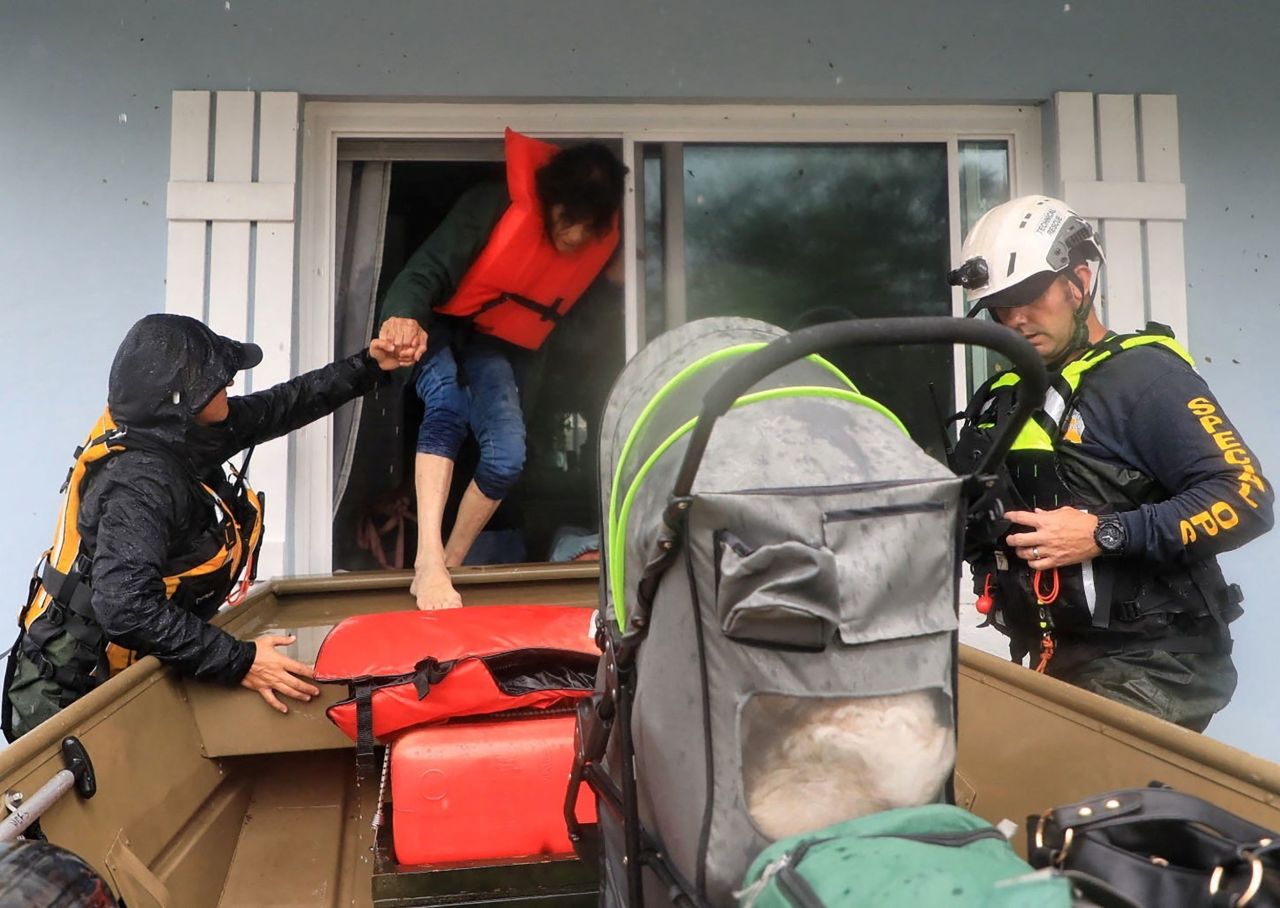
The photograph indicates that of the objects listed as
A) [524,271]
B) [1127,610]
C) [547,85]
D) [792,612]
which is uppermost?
[547,85]

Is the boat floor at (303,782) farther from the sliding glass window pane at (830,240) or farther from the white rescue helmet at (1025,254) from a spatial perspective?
the sliding glass window pane at (830,240)

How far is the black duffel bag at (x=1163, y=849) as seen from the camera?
86cm

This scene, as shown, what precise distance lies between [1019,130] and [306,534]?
125 inches

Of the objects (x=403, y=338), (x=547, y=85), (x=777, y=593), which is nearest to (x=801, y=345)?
(x=777, y=593)

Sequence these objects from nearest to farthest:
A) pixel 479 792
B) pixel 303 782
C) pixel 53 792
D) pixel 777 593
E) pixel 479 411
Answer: pixel 777 593, pixel 53 792, pixel 479 792, pixel 303 782, pixel 479 411

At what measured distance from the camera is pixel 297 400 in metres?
2.91

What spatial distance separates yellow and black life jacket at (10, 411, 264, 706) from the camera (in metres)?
2.23

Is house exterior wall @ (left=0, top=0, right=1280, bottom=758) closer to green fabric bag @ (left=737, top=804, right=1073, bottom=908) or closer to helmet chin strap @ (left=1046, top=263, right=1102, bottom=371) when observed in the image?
helmet chin strap @ (left=1046, top=263, right=1102, bottom=371)

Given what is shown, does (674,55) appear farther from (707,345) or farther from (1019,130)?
(707,345)

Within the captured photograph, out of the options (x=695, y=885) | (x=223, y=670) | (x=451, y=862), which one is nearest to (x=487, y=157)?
(x=223, y=670)

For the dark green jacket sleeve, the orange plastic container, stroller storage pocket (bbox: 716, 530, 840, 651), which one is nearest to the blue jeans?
the dark green jacket sleeve

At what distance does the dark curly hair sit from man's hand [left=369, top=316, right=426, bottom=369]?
81cm

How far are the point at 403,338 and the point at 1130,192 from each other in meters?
2.75

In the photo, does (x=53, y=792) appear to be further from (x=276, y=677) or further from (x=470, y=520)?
(x=470, y=520)
